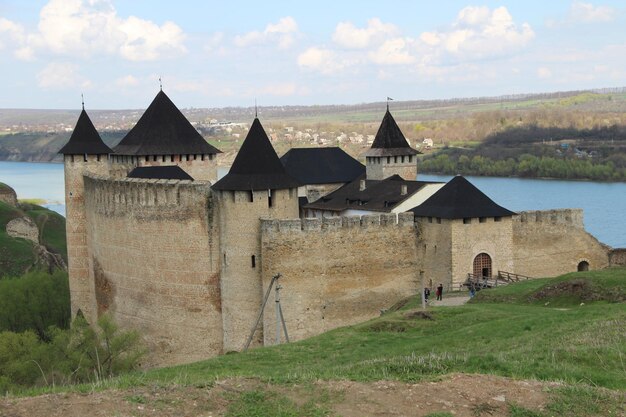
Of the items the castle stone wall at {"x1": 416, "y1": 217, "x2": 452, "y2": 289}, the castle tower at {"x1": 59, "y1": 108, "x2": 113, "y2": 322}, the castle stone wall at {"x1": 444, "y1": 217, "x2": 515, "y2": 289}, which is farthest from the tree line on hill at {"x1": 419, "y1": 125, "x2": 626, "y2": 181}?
the castle stone wall at {"x1": 416, "y1": 217, "x2": 452, "y2": 289}

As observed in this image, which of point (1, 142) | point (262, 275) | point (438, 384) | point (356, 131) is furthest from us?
point (1, 142)

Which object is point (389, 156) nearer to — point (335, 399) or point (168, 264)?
point (168, 264)

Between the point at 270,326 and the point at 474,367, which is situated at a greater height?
the point at 474,367

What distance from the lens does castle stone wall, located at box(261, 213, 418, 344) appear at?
808 inches

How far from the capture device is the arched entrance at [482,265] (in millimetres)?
21766

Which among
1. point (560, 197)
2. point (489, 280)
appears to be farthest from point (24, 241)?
point (560, 197)

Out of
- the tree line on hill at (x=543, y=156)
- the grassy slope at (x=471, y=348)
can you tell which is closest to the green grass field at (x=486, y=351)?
the grassy slope at (x=471, y=348)

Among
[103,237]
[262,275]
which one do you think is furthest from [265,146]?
[103,237]

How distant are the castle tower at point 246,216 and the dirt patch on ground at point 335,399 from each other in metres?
11.5

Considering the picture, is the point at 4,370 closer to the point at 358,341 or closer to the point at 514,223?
the point at 358,341

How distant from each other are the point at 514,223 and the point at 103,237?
33.6 ft

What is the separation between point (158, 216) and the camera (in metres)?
21.8

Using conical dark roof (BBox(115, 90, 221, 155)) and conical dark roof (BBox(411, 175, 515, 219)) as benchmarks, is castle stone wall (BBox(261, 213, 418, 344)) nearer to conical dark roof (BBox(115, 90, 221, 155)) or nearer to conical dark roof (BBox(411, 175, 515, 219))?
conical dark roof (BBox(411, 175, 515, 219))

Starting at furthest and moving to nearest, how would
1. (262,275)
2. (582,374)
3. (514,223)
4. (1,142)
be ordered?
(1,142) < (514,223) < (262,275) < (582,374)
